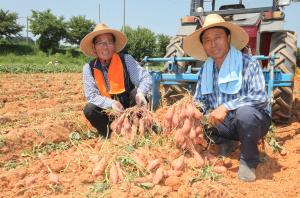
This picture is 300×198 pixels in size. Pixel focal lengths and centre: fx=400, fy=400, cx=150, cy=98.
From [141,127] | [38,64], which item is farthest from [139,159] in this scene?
[38,64]

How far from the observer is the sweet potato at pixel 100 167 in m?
3.22

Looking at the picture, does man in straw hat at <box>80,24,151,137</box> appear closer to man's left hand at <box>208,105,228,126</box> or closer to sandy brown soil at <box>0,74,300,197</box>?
sandy brown soil at <box>0,74,300,197</box>

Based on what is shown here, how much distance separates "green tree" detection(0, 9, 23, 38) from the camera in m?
36.6

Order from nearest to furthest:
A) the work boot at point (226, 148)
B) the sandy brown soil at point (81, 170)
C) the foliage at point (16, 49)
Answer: the sandy brown soil at point (81, 170) → the work boot at point (226, 148) → the foliage at point (16, 49)

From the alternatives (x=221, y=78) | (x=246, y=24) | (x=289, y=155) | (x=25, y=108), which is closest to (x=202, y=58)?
(x=221, y=78)

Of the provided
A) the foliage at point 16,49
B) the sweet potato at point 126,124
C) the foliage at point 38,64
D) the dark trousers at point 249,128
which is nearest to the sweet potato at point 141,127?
the sweet potato at point 126,124

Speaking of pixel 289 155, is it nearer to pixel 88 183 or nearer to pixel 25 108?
pixel 88 183

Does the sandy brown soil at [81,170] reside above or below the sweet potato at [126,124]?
below

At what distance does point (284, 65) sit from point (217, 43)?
192 cm

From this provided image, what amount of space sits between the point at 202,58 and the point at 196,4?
2.73 m

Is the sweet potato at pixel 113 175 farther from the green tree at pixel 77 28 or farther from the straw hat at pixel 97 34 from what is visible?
the green tree at pixel 77 28

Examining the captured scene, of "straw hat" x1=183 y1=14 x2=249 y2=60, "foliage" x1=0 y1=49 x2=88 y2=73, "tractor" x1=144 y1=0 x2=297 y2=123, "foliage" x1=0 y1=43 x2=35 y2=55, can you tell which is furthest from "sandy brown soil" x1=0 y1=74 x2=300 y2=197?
"foliage" x1=0 y1=43 x2=35 y2=55

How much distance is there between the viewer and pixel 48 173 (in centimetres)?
341

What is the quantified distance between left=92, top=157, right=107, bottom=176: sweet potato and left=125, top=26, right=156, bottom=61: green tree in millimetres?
37568
